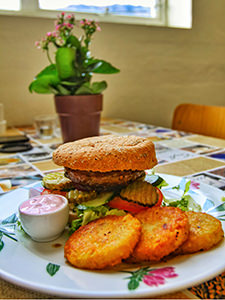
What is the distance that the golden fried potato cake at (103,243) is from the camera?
541mm

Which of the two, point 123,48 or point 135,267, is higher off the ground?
point 123,48

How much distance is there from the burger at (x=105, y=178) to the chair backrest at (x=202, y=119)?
Answer: 1.56 meters

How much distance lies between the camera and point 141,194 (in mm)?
743

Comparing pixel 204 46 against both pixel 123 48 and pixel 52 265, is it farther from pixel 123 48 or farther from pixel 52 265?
pixel 52 265

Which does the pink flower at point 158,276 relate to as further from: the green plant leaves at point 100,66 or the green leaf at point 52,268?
the green plant leaves at point 100,66

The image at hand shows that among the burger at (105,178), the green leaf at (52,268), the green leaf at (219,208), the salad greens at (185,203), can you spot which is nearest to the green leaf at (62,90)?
the burger at (105,178)

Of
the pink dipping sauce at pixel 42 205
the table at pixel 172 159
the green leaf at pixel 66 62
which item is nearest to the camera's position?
the pink dipping sauce at pixel 42 205

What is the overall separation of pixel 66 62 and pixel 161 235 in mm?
1174

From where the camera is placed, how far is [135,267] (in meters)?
0.55

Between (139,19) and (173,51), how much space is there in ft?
1.72

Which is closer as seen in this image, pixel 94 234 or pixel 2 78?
pixel 94 234

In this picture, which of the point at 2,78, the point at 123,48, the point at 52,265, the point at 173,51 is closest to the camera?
the point at 52,265

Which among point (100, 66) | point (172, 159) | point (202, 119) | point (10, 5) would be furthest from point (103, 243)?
point (10, 5)

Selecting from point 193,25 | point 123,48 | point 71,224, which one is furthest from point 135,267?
point 193,25
